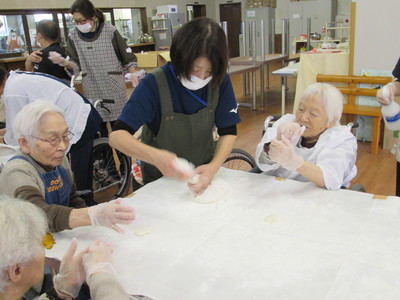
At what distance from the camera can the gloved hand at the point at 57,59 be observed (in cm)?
325

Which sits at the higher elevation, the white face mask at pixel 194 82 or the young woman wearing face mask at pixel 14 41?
the young woman wearing face mask at pixel 14 41

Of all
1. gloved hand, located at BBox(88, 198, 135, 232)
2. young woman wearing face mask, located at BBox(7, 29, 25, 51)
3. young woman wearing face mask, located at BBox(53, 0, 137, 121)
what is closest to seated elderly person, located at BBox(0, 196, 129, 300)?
gloved hand, located at BBox(88, 198, 135, 232)

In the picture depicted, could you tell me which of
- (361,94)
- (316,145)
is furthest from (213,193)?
(361,94)

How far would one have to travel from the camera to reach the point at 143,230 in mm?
1348

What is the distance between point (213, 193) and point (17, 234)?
0.85m

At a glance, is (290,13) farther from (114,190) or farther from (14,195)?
(14,195)

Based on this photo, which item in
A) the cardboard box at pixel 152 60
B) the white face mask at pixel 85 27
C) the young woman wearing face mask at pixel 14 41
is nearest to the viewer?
the white face mask at pixel 85 27

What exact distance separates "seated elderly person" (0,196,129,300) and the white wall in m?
3.87

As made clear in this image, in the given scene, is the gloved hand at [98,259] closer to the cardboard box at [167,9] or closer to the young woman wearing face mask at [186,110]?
the young woman wearing face mask at [186,110]

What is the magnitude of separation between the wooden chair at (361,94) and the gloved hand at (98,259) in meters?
3.57

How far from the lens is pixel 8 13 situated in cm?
807

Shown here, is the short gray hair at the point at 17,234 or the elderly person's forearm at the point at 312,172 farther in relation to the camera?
the elderly person's forearm at the point at 312,172

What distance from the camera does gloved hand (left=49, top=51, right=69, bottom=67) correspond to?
10.7 feet

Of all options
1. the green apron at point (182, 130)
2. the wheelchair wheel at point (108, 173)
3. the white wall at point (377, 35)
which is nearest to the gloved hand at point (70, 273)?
the green apron at point (182, 130)
